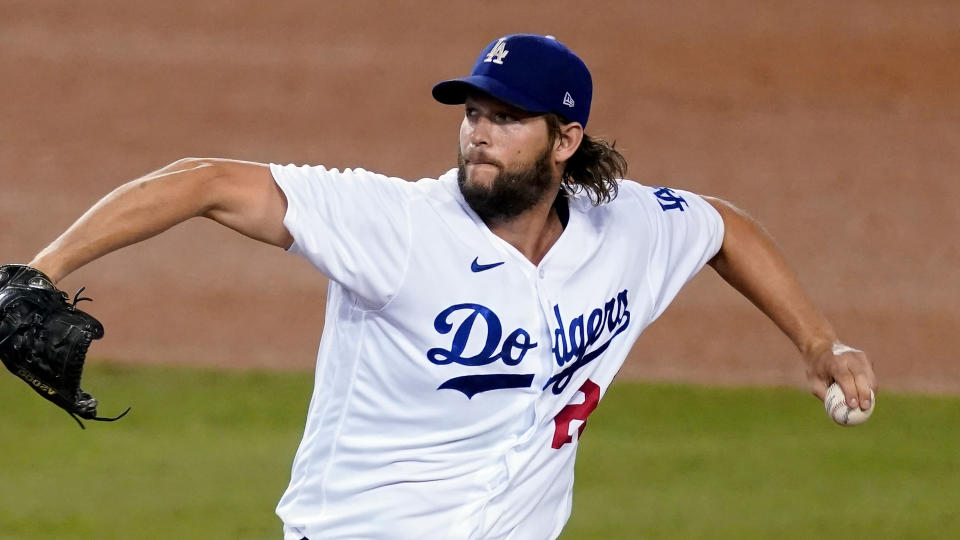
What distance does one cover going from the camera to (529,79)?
335 cm

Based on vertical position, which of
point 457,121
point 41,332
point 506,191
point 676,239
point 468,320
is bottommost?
point 457,121

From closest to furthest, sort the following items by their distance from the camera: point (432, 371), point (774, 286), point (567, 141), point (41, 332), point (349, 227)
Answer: point (41, 332) < point (349, 227) < point (432, 371) < point (567, 141) < point (774, 286)

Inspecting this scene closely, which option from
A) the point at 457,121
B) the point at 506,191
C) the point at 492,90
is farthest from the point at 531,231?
the point at 457,121

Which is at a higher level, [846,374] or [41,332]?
Answer: [41,332]

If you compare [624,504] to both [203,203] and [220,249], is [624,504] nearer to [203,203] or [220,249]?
[203,203]

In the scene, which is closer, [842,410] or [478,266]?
[478,266]

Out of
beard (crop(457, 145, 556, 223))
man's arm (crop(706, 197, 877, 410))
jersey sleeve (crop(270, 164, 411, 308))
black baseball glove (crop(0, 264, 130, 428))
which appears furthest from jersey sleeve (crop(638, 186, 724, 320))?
black baseball glove (crop(0, 264, 130, 428))

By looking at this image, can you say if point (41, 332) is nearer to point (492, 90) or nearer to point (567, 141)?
point (492, 90)

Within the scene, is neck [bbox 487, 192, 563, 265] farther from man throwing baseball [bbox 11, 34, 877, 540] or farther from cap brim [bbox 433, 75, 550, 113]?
cap brim [bbox 433, 75, 550, 113]

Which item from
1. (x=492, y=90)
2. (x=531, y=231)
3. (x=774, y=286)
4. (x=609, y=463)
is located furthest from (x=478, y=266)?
(x=609, y=463)

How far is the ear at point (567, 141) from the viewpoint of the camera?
354 cm

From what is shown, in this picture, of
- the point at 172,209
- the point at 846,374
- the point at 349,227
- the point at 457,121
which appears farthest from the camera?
the point at 457,121

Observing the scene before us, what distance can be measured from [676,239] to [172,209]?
5.16 ft

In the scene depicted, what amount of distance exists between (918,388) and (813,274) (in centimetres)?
152
